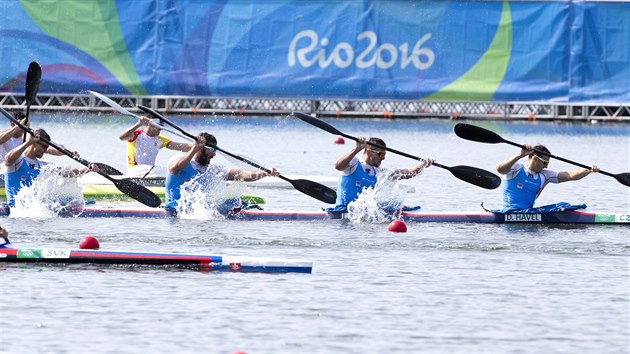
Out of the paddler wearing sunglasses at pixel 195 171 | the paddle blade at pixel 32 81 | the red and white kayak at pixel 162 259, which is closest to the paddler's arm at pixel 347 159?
the paddler wearing sunglasses at pixel 195 171

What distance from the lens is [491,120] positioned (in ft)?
171

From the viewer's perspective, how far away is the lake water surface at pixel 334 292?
13.8 meters

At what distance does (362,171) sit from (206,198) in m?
2.32

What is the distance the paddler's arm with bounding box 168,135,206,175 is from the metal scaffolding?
1098 inches

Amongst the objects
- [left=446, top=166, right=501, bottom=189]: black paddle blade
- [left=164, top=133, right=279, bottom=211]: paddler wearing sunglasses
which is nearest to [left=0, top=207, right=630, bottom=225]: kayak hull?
[left=164, top=133, right=279, bottom=211]: paddler wearing sunglasses

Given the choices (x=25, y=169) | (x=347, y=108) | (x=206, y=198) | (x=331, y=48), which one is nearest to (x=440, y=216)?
(x=206, y=198)

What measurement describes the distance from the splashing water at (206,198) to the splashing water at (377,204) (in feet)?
5.81

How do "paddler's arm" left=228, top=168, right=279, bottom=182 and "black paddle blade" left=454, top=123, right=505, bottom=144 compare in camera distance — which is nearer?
"paddler's arm" left=228, top=168, right=279, bottom=182

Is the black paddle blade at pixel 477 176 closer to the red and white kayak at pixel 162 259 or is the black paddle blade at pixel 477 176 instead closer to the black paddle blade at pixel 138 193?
the black paddle blade at pixel 138 193

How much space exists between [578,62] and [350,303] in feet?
108

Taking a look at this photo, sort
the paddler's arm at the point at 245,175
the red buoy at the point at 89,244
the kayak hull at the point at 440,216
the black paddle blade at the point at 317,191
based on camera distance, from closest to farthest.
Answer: the red buoy at the point at 89,244
the paddler's arm at the point at 245,175
the kayak hull at the point at 440,216
the black paddle blade at the point at 317,191

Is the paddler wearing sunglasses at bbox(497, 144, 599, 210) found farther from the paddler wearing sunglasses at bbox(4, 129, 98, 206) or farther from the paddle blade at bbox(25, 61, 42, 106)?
the paddle blade at bbox(25, 61, 42, 106)

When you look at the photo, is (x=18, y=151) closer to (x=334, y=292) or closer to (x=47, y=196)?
(x=47, y=196)

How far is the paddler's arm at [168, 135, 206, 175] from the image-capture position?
71.7 feet
